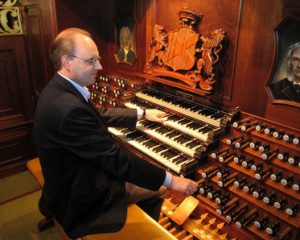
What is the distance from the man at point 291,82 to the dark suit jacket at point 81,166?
111 centimetres

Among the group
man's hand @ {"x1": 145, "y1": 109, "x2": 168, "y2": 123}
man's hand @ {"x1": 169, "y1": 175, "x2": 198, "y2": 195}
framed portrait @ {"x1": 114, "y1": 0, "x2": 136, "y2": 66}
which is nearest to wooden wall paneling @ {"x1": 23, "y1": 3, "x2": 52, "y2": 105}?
framed portrait @ {"x1": 114, "y1": 0, "x2": 136, "y2": 66}

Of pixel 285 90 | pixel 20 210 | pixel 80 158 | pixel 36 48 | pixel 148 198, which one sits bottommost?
pixel 20 210

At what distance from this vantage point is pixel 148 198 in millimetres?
2162

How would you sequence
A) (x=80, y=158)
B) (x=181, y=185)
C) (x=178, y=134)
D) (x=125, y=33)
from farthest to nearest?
(x=125, y=33) → (x=178, y=134) → (x=181, y=185) → (x=80, y=158)

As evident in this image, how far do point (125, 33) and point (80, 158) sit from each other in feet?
7.46

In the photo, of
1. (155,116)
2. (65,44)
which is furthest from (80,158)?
(155,116)

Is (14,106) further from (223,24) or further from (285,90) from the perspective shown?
(285,90)

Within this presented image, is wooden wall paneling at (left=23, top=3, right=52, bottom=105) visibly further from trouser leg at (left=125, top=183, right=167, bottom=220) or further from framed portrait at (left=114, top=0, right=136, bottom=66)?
trouser leg at (left=125, top=183, right=167, bottom=220)

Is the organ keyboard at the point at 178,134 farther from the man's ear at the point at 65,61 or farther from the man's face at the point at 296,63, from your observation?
the man's ear at the point at 65,61

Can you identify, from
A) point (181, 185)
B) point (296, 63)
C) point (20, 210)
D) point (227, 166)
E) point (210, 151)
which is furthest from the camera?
point (20, 210)

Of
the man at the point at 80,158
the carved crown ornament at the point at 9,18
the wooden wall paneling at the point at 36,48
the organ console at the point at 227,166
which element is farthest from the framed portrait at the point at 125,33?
the man at the point at 80,158

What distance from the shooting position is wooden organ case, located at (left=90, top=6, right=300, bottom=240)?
1873 mm

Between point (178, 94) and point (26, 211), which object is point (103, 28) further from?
point (26, 211)

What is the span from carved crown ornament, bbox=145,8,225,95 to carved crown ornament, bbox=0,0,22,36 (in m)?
1.74
